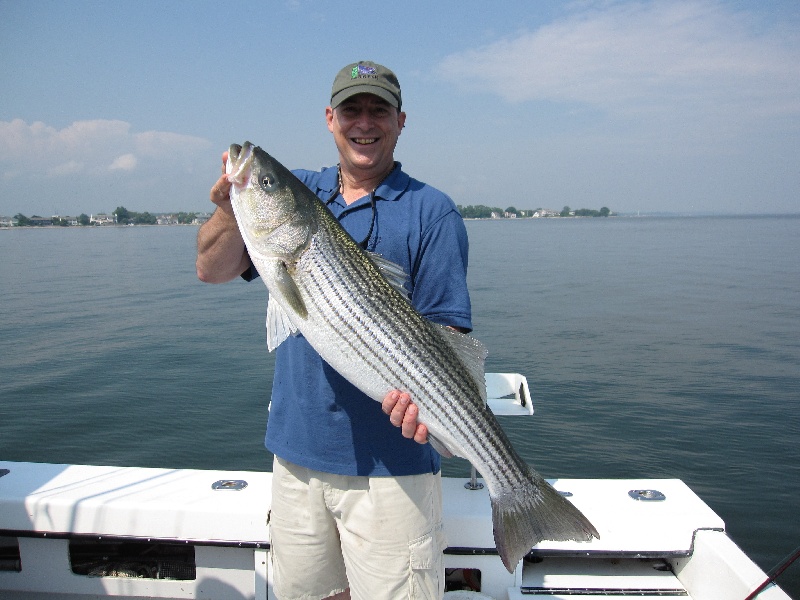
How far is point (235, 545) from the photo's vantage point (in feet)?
13.8

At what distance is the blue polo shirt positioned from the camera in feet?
10.3

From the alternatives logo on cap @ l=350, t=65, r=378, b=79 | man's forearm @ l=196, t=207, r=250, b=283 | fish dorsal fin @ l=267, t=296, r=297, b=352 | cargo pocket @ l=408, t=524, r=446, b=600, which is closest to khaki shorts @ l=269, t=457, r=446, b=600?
cargo pocket @ l=408, t=524, r=446, b=600

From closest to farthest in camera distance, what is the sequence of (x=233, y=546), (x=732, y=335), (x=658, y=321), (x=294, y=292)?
(x=294, y=292) → (x=233, y=546) → (x=732, y=335) → (x=658, y=321)

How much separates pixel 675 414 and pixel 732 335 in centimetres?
810

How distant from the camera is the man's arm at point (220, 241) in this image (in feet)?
10.2

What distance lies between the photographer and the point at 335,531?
3342 millimetres

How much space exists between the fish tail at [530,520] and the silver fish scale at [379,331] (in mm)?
306

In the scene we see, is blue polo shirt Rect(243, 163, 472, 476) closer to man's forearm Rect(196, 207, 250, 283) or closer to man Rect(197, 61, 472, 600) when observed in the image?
man Rect(197, 61, 472, 600)

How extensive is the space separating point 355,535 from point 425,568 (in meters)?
0.39

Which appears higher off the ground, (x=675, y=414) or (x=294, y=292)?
(x=294, y=292)

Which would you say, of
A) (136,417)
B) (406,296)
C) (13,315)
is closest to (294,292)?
(406,296)

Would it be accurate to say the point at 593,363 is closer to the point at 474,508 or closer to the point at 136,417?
the point at 136,417

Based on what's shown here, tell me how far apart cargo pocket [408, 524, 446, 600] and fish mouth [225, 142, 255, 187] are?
77.8 inches

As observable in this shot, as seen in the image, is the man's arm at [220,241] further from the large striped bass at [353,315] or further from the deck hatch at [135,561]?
the deck hatch at [135,561]
